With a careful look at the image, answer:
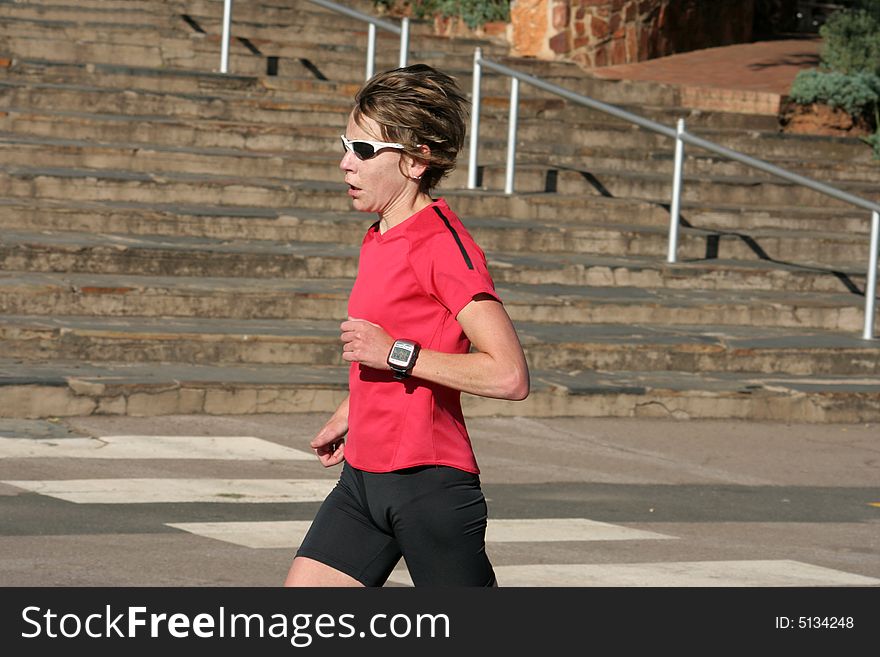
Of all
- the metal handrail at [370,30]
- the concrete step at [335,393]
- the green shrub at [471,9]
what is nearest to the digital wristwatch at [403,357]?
the concrete step at [335,393]

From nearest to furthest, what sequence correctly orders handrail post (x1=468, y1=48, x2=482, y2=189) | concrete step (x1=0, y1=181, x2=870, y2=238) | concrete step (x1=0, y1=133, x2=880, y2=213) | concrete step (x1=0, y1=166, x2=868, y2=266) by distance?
concrete step (x1=0, y1=181, x2=870, y2=238), concrete step (x1=0, y1=166, x2=868, y2=266), concrete step (x1=0, y1=133, x2=880, y2=213), handrail post (x1=468, y1=48, x2=482, y2=189)

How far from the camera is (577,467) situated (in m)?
9.70

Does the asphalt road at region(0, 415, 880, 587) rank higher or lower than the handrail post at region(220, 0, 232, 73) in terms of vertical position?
lower

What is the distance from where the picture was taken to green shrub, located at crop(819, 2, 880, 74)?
20.4 metres

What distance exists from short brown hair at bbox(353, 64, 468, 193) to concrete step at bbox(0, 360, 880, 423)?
6315mm

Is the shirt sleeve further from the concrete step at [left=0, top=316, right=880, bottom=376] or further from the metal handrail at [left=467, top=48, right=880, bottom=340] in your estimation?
the metal handrail at [left=467, top=48, right=880, bottom=340]

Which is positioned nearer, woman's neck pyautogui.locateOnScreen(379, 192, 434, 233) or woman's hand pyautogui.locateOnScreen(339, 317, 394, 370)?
woman's hand pyautogui.locateOnScreen(339, 317, 394, 370)

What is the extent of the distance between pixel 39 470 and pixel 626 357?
204 inches

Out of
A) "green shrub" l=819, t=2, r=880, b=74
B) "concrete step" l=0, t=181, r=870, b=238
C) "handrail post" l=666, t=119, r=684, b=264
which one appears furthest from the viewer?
"green shrub" l=819, t=2, r=880, b=74

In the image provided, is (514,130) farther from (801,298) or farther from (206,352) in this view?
(206,352)

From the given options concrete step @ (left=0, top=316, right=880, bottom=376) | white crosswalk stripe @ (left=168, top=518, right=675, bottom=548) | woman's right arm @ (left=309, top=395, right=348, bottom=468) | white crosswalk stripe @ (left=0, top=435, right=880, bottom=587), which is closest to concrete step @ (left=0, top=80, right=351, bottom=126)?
concrete step @ (left=0, top=316, right=880, bottom=376)

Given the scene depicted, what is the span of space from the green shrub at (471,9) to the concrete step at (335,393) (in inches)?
438

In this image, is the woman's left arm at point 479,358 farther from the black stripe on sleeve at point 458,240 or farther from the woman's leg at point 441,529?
the woman's leg at point 441,529

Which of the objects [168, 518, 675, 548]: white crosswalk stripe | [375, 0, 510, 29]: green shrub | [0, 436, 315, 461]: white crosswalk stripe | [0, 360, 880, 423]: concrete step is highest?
[375, 0, 510, 29]: green shrub
